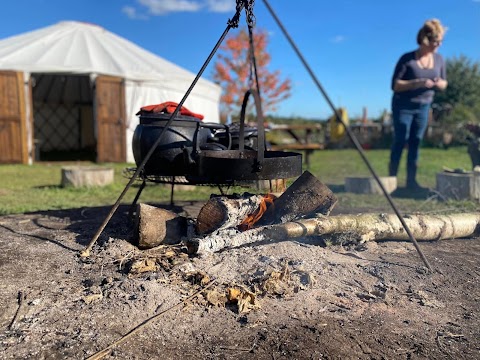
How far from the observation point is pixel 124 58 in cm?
838

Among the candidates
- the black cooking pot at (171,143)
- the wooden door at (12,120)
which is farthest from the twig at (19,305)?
the wooden door at (12,120)

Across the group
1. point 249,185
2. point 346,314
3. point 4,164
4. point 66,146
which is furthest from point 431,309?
point 66,146

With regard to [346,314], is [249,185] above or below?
above

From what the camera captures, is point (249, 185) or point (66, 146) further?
point (66, 146)

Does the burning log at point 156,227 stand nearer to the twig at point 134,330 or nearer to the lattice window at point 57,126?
the twig at point 134,330

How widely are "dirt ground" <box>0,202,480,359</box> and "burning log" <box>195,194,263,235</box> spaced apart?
0.55ft

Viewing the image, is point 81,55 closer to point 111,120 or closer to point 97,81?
point 97,81

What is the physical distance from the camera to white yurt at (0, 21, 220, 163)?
7.26 metres

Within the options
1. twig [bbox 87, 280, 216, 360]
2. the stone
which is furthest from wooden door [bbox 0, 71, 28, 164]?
twig [bbox 87, 280, 216, 360]

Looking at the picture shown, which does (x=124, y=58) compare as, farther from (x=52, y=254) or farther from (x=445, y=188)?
(x=52, y=254)

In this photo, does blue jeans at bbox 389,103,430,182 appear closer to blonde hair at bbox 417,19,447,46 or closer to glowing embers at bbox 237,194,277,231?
blonde hair at bbox 417,19,447,46

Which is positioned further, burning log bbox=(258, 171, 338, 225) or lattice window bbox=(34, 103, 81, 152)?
lattice window bbox=(34, 103, 81, 152)

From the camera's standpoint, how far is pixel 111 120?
25.2 feet

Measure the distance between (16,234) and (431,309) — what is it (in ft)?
6.68
